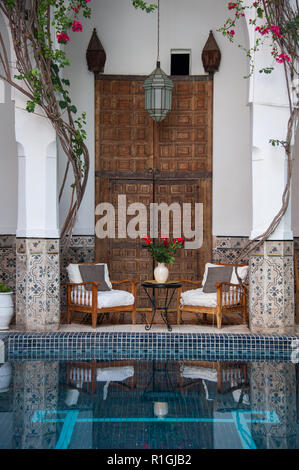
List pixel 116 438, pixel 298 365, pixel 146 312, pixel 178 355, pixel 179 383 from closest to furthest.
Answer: pixel 116 438
pixel 179 383
pixel 298 365
pixel 178 355
pixel 146 312

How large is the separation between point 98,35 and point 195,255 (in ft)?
11.2

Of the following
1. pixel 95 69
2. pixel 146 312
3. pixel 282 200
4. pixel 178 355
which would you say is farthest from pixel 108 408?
pixel 95 69

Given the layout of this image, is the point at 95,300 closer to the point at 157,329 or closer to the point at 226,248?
the point at 157,329

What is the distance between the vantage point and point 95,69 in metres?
8.36

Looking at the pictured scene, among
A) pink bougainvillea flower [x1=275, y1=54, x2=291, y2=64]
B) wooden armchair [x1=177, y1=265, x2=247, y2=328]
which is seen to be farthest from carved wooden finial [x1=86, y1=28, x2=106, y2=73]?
wooden armchair [x1=177, y1=265, x2=247, y2=328]

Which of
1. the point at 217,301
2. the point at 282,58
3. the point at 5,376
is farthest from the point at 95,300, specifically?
the point at 282,58

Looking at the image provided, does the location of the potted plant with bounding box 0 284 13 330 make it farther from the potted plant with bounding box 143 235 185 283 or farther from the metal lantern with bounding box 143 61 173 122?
the metal lantern with bounding box 143 61 173 122

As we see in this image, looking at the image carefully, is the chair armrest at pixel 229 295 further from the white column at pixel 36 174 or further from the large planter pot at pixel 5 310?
the large planter pot at pixel 5 310

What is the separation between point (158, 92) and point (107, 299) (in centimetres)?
291

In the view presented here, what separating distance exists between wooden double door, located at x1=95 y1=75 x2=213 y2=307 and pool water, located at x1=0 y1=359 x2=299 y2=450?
2677 mm

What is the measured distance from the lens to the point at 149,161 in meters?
8.55

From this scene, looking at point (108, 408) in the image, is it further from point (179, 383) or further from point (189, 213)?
point (189, 213)

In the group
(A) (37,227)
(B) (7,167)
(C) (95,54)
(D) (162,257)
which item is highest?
(C) (95,54)

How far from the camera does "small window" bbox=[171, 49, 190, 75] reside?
8.52m
